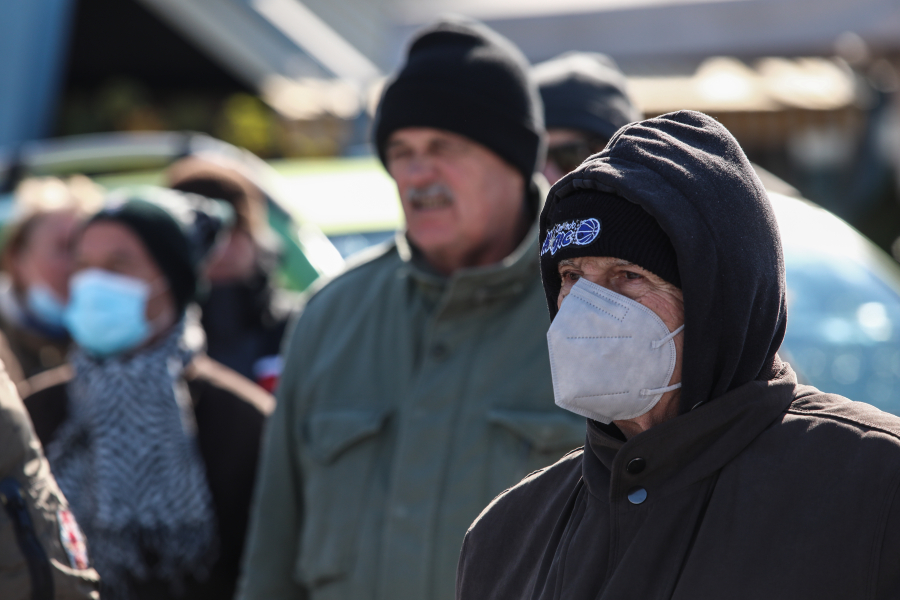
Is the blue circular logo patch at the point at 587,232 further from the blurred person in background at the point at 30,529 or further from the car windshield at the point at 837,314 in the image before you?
the car windshield at the point at 837,314

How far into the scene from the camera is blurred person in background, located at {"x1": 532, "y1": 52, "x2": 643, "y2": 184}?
133 inches

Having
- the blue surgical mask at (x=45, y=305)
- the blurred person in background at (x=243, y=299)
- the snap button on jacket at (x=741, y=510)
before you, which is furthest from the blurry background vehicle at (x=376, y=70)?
the snap button on jacket at (x=741, y=510)

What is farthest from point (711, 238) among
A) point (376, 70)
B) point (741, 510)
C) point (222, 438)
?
point (376, 70)

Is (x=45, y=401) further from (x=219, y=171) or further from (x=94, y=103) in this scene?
(x=94, y=103)

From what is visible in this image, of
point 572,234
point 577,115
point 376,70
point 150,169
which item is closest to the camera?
point 572,234

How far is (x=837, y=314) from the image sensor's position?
344 cm

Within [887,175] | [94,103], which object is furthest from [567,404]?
[94,103]

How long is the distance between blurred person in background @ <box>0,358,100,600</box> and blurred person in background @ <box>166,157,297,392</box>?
2.12 metres

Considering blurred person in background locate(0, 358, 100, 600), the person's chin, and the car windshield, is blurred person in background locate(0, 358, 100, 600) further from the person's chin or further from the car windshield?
the car windshield

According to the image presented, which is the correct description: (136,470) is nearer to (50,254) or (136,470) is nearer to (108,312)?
(108,312)

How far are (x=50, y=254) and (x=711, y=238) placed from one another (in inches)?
148

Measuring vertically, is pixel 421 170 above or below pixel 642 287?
above

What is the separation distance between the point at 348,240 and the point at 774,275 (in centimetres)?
431

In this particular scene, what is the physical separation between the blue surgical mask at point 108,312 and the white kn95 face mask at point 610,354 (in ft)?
7.47
